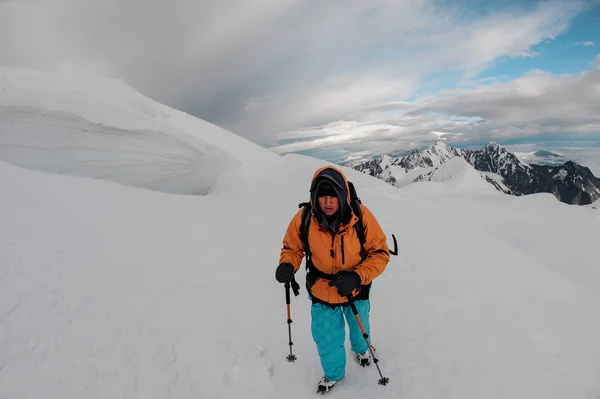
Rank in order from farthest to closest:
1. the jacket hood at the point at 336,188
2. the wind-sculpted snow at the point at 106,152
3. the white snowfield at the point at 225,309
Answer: the wind-sculpted snow at the point at 106,152, the white snowfield at the point at 225,309, the jacket hood at the point at 336,188

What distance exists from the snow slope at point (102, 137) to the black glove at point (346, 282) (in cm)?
1609

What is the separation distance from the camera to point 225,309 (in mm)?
6973

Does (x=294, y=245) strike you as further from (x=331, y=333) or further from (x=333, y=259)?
(x=331, y=333)

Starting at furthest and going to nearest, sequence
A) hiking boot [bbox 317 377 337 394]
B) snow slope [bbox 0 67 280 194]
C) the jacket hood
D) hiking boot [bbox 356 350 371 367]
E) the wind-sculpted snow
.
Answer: snow slope [bbox 0 67 280 194]
the wind-sculpted snow
hiking boot [bbox 356 350 371 367]
hiking boot [bbox 317 377 337 394]
the jacket hood

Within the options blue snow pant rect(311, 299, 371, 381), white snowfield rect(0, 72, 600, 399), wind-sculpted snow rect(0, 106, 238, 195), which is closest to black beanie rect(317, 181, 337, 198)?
blue snow pant rect(311, 299, 371, 381)

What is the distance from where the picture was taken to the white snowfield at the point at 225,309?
4871 mm

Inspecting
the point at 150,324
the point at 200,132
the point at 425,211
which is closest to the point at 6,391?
the point at 150,324

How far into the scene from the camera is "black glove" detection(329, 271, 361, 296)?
4227 mm

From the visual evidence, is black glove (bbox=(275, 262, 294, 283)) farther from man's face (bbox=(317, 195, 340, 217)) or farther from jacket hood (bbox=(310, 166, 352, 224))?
man's face (bbox=(317, 195, 340, 217))

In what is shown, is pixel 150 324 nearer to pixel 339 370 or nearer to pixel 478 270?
pixel 339 370

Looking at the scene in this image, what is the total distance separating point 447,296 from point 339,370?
4.55m

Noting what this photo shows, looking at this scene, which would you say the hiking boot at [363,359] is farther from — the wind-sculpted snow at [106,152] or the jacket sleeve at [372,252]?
the wind-sculpted snow at [106,152]

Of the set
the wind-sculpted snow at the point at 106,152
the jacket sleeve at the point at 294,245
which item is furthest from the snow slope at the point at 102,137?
the jacket sleeve at the point at 294,245

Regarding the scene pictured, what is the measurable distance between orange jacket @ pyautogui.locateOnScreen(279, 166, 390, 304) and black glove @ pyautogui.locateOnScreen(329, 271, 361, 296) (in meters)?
0.12
